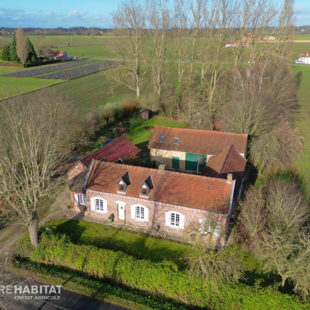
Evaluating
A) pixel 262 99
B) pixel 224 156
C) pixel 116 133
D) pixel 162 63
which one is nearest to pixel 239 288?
pixel 224 156

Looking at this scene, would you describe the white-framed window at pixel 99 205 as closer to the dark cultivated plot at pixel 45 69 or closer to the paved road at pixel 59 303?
the paved road at pixel 59 303

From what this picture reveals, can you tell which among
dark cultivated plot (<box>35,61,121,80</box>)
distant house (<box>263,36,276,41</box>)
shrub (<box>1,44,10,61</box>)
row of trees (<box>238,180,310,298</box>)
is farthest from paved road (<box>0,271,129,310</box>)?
shrub (<box>1,44,10,61</box>)

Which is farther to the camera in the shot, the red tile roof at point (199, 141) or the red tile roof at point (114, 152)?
the red tile roof at point (199, 141)

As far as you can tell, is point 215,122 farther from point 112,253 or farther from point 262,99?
point 112,253

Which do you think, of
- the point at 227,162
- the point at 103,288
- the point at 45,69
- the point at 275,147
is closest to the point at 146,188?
the point at 103,288

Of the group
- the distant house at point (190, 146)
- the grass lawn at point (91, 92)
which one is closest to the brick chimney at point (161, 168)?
the distant house at point (190, 146)

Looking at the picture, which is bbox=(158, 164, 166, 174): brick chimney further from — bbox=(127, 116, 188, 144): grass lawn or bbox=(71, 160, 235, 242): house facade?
bbox=(127, 116, 188, 144): grass lawn
